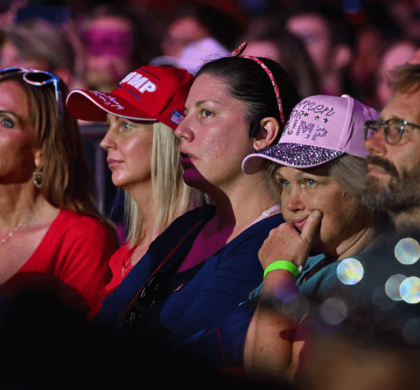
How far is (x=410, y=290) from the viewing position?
1.29 metres

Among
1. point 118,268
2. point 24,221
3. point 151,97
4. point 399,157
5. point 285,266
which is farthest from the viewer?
point 24,221

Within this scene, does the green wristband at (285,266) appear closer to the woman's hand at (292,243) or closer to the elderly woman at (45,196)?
the woman's hand at (292,243)

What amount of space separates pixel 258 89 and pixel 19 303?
4.93 ft

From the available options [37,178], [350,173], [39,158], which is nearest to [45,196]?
[37,178]

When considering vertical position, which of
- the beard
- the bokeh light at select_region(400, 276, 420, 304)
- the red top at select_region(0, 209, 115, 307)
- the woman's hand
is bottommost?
the red top at select_region(0, 209, 115, 307)

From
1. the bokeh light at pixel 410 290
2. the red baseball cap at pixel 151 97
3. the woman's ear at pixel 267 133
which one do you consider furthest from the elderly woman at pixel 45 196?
the bokeh light at pixel 410 290

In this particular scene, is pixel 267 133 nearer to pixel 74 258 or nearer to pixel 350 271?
pixel 350 271

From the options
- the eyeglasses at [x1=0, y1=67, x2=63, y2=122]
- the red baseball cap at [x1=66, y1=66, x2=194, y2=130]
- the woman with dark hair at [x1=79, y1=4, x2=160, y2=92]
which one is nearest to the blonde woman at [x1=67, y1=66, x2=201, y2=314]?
the red baseball cap at [x1=66, y1=66, x2=194, y2=130]

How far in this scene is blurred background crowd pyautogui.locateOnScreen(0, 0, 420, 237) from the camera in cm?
409

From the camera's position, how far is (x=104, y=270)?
3.00 meters

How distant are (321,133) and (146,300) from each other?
91cm

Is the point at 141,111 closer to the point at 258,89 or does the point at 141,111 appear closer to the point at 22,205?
the point at 258,89

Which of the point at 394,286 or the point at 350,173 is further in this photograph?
the point at 350,173

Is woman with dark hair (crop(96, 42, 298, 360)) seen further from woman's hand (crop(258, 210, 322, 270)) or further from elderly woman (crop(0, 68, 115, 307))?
elderly woman (crop(0, 68, 115, 307))
